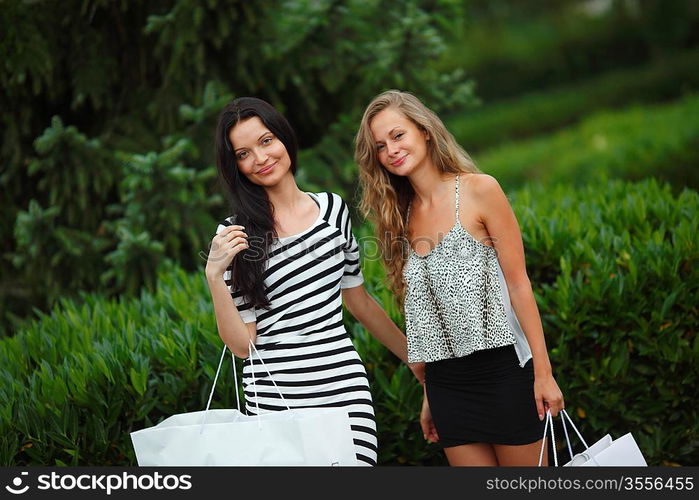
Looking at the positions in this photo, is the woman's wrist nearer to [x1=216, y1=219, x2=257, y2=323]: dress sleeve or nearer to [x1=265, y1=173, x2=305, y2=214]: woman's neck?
[x1=216, y1=219, x2=257, y2=323]: dress sleeve

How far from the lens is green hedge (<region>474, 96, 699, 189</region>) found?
7406 millimetres

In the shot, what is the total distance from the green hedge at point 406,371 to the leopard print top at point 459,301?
70 cm

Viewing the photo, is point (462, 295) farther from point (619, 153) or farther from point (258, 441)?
point (619, 153)

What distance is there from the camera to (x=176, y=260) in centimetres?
545

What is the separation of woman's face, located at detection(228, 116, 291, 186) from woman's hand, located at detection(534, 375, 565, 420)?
1.14 meters

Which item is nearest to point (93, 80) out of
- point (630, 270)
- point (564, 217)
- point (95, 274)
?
point (95, 274)

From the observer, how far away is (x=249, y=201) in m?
2.72

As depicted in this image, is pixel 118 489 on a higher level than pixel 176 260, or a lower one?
lower

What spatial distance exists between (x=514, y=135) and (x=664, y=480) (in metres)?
13.3

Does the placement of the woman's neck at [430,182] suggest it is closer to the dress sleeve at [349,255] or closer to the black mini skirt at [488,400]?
the dress sleeve at [349,255]

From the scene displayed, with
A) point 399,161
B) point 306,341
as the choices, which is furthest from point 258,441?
point 399,161

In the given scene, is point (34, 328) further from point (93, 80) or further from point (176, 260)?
point (93, 80)

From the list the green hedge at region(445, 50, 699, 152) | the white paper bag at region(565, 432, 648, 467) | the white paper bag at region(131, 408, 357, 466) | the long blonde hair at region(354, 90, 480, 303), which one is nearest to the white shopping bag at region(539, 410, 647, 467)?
the white paper bag at region(565, 432, 648, 467)

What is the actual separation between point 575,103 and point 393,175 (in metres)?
14.1
